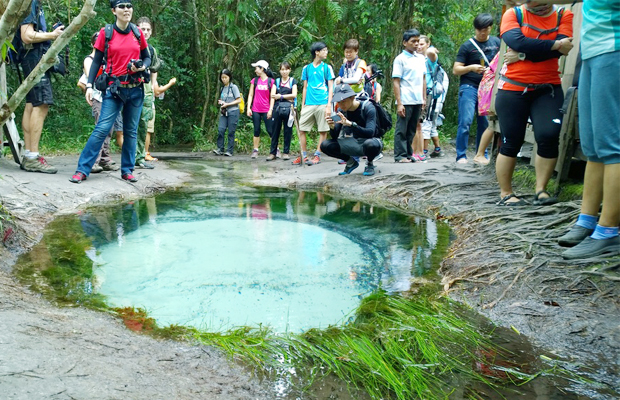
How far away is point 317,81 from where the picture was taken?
9.03 metres

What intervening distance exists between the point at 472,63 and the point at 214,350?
6.42m

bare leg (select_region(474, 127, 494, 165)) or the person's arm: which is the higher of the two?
the person's arm

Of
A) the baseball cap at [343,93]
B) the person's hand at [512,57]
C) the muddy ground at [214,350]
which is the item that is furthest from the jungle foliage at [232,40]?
the person's hand at [512,57]

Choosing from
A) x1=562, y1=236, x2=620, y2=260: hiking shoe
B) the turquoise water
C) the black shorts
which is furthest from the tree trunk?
the black shorts

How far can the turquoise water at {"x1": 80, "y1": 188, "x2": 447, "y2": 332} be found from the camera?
3113 mm

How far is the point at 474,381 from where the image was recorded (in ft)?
7.66

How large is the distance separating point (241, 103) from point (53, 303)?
27.2 ft

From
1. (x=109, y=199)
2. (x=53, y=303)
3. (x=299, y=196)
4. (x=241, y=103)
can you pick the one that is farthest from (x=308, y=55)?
(x=53, y=303)

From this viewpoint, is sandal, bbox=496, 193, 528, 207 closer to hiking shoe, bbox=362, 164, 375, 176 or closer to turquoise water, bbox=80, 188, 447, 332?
turquoise water, bbox=80, 188, 447, 332

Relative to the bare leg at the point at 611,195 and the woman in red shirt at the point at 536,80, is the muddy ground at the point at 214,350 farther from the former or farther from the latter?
the woman in red shirt at the point at 536,80

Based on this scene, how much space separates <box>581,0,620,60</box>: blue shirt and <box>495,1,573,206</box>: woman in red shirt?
1005mm

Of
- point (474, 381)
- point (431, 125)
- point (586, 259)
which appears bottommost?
point (474, 381)

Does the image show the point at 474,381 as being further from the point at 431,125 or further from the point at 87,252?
the point at 431,125

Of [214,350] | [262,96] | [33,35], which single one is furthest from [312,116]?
[214,350]
